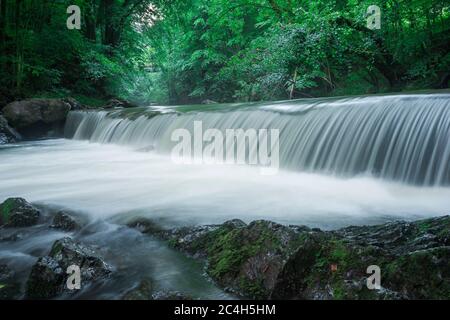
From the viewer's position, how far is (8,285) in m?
2.70

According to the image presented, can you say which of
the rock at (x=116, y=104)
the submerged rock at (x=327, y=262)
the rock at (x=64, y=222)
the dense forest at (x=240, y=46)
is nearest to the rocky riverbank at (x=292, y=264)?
the submerged rock at (x=327, y=262)

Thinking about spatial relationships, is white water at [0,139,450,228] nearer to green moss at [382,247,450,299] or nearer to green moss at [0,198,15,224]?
green moss at [0,198,15,224]

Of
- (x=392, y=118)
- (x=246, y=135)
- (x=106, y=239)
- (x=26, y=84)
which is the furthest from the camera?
(x=26, y=84)

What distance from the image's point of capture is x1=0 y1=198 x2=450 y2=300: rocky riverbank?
2109 millimetres

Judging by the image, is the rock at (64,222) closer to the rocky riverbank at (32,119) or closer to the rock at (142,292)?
the rock at (142,292)

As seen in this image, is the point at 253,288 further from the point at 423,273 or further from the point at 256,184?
the point at 256,184

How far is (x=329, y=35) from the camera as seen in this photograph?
1213 centimetres

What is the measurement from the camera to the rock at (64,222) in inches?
149

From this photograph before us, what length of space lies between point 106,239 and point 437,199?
360cm

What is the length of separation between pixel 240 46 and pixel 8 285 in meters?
21.6

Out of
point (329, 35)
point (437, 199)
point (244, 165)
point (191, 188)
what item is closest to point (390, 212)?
point (437, 199)

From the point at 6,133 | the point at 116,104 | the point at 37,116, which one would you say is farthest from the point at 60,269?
the point at 116,104

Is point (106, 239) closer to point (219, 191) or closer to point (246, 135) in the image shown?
point (219, 191)

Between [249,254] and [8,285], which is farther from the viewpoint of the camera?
[8,285]
